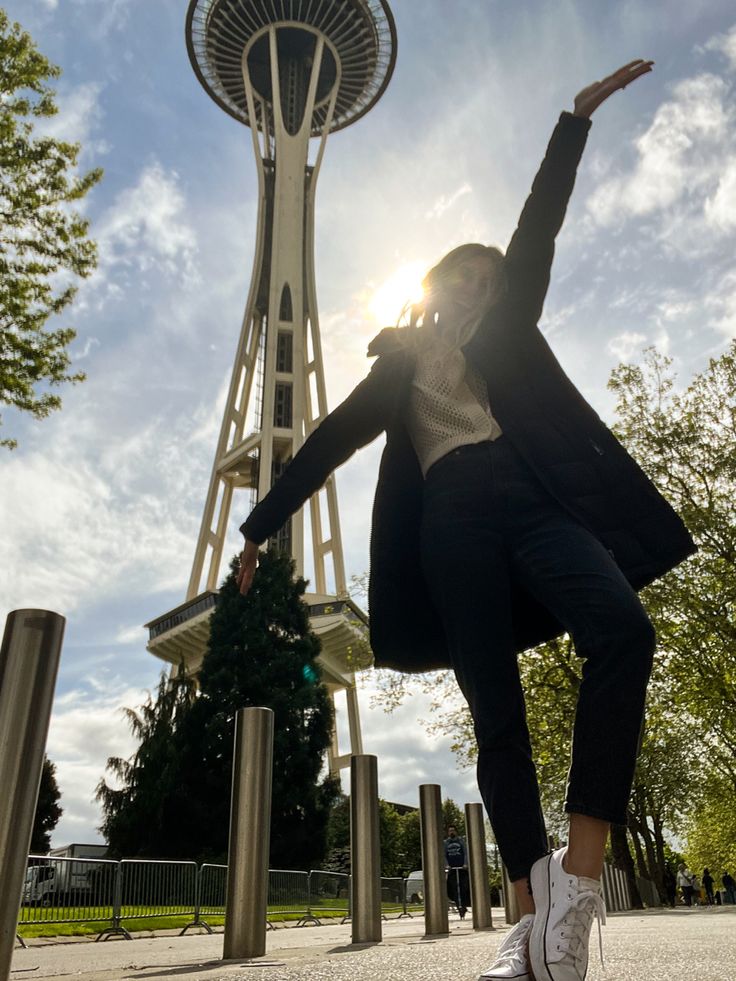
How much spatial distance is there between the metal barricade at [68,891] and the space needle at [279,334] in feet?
94.2

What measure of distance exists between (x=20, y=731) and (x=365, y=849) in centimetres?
336

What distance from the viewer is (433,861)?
18.7 feet

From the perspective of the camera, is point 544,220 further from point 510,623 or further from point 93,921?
point 93,921

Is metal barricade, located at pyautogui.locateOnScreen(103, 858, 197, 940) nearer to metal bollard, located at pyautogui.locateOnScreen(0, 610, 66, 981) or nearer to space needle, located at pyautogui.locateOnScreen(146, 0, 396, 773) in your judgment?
metal bollard, located at pyautogui.locateOnScreen(0, 610, 66, 981)

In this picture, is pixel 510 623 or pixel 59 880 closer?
pixel 510 623

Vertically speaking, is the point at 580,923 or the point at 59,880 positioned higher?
the point at 59,880

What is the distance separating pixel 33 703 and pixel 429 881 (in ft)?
13.7

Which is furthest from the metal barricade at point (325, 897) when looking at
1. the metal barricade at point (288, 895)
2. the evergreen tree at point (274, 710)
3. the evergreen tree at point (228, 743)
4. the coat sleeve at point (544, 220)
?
the coat sleeve at point (544, 220)

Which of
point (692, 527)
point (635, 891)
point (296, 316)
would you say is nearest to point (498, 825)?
point (692, 527)

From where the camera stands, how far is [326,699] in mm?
31172

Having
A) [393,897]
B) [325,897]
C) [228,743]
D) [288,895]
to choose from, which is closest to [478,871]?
[288,895]

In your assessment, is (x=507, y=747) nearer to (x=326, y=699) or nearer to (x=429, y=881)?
(x=429, y=881)

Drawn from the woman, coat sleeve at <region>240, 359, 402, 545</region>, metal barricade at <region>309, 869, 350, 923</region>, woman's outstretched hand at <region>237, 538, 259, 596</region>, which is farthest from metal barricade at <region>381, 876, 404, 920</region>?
the woman

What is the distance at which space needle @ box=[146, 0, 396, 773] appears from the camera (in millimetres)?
44250
